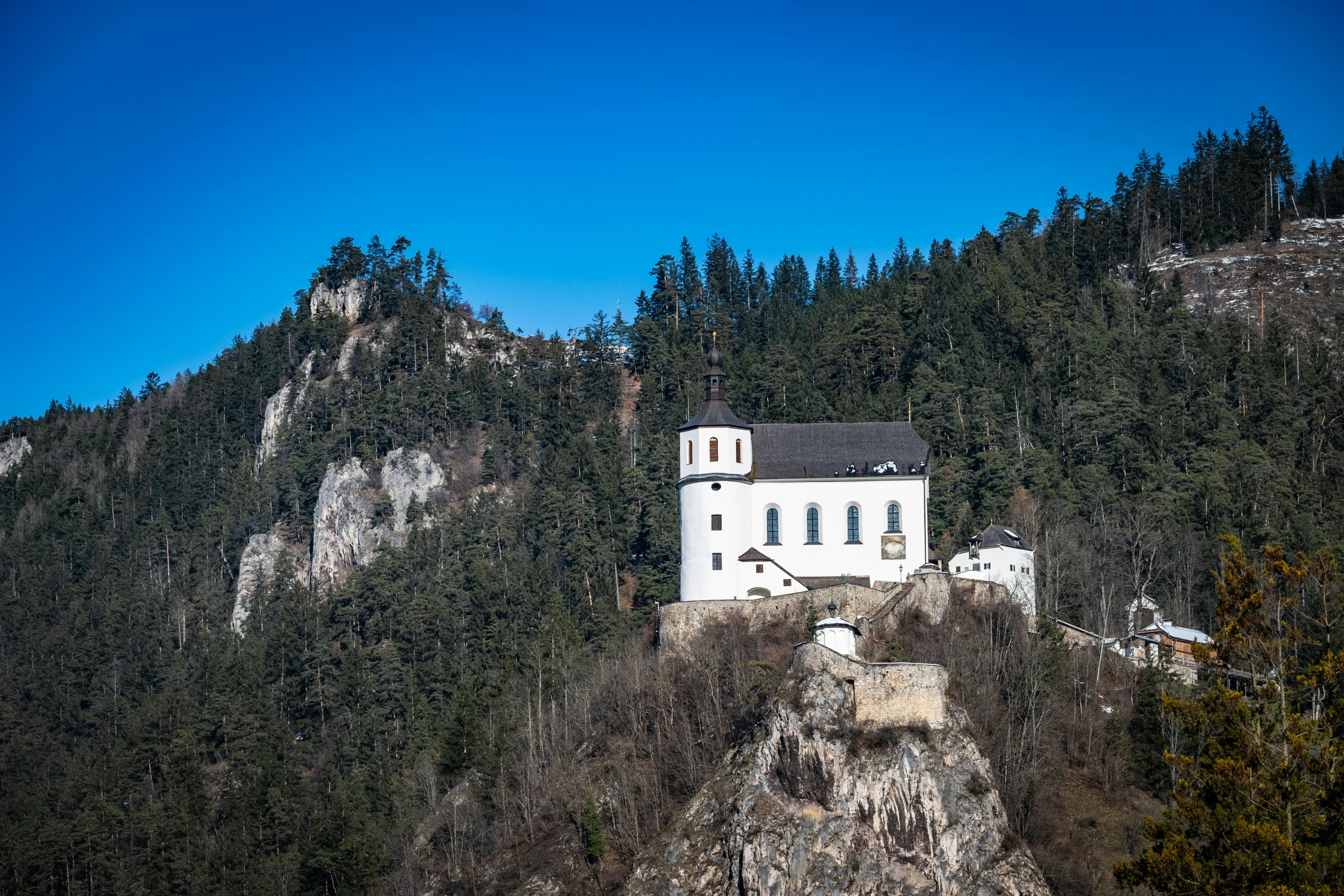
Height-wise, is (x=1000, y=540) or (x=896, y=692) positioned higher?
(x=1000, y=540)

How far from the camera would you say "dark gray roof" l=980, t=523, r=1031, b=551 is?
5288 centimetres

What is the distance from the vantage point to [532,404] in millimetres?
92688

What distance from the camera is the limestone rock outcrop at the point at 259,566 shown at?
9062 cm

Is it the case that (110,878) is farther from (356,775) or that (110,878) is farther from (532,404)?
(532,404)

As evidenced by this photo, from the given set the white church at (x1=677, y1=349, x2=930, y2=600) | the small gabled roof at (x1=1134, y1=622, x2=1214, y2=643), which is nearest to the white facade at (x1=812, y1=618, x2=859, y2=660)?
the white church at (x1=677, y1=349, x2=930, y2=600)

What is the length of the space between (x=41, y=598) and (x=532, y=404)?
37258 millimetres

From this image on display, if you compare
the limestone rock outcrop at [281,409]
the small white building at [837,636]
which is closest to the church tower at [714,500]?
the small white building at [837,636]

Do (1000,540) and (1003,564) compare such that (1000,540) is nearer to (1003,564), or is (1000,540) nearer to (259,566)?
(1003,564)

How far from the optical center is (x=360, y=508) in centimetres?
8875

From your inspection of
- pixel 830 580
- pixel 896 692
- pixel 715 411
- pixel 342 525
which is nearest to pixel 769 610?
pixel 830 580

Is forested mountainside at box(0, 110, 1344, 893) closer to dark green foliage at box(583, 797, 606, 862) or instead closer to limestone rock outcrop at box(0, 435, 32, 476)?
dark green foliage at box(583, 797, 606, 862)

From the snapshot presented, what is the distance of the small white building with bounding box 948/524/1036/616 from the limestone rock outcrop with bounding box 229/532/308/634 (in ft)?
166

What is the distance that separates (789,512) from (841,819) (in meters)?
15.1

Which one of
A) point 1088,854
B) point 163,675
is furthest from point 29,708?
point 1088,854
